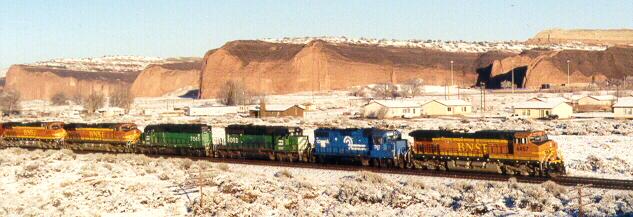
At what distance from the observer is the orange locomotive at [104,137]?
47188mm

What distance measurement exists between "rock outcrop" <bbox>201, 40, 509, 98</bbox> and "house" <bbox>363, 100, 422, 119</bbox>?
8416 centimetres

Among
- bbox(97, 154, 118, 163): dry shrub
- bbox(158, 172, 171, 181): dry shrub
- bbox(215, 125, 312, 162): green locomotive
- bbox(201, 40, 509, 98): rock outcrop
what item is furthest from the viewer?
bbox(201, 40, 509, 98): rock outcrop

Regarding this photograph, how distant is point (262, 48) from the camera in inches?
7195

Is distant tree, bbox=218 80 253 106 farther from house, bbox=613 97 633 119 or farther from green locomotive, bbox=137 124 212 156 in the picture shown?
green locomotive, bbox=137 124 212 156

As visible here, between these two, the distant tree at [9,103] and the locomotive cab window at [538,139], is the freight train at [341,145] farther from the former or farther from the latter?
the distant tree at [9,103]

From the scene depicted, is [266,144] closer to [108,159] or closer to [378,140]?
[378,140]

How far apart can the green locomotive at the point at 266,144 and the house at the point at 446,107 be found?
5209cm

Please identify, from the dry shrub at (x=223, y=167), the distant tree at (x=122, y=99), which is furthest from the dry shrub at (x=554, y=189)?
the distant tree at (x=122, y=99)

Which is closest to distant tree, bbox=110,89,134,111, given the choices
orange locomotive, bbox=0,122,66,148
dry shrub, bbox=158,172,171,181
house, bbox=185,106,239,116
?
house, bbox=185,106,239,116

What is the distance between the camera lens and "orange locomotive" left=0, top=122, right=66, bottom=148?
2056 inches

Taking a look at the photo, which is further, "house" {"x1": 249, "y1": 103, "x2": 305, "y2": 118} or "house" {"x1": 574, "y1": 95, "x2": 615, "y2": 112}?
"house" {"x1": 249, "y1": 103, "x2": 305, "y2": 118}

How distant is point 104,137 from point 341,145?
2119cm

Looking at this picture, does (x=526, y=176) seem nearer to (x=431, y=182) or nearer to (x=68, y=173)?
(x=431, y=182)

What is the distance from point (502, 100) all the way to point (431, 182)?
90619 mm
